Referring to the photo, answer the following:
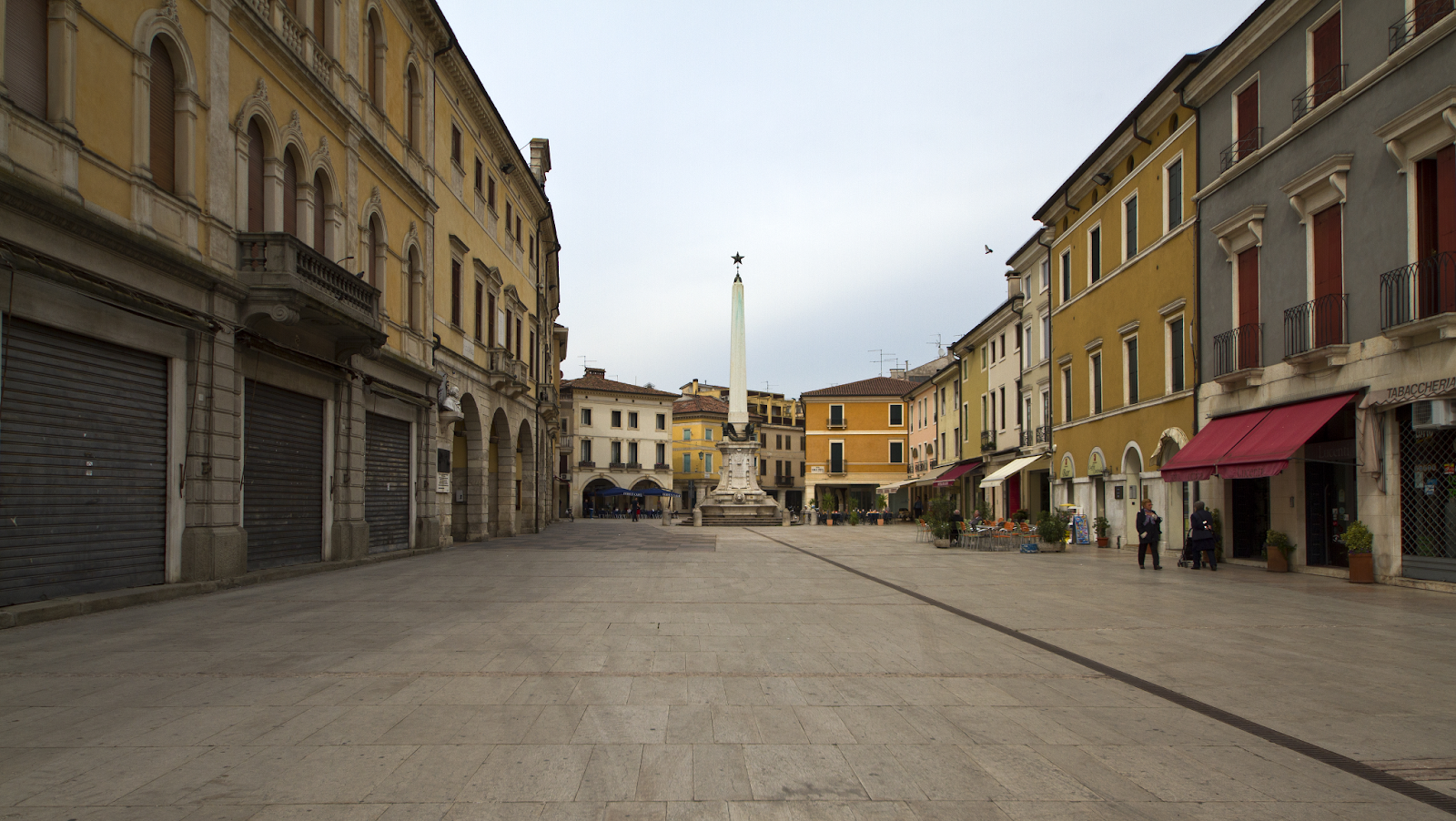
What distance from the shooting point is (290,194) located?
17609 millimetres

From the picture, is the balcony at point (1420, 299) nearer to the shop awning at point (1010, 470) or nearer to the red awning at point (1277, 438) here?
the red awning at point (1277, 438)

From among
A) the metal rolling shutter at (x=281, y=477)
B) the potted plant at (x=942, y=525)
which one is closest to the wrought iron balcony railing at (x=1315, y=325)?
the potted plant at (x=942, y=525)

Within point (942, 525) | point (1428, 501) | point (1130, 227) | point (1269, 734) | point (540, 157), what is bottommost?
point (942, 525)

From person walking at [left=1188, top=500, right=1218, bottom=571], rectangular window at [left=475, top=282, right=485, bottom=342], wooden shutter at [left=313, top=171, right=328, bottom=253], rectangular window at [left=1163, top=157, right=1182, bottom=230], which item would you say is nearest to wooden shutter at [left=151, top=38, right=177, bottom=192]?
wooden shutter at [left=313, top=171, right=328, bottom=253]

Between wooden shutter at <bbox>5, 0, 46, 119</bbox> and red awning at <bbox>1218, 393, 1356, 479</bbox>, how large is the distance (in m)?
20.0

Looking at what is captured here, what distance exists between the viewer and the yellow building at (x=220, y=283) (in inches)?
427

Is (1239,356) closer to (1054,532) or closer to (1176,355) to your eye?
(1176,355)

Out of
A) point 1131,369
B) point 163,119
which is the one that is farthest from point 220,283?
A: point 1131,369

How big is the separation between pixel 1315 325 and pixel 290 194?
66.0 feet

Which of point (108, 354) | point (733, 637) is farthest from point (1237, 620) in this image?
point (108, 354)

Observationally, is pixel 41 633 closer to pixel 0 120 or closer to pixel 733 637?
pixel 0 120

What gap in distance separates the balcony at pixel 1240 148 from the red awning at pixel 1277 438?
19.4 ft

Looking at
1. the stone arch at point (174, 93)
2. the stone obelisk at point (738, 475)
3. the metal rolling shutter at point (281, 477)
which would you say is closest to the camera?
the stone arch at point (174, 93)

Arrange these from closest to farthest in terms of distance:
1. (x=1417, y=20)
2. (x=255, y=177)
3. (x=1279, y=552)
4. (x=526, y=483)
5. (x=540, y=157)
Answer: (x=1417, y=20) < (x=255, y=177) < (x=1279, y=552) < (x=526, y=483) < (x=540, y=157)
